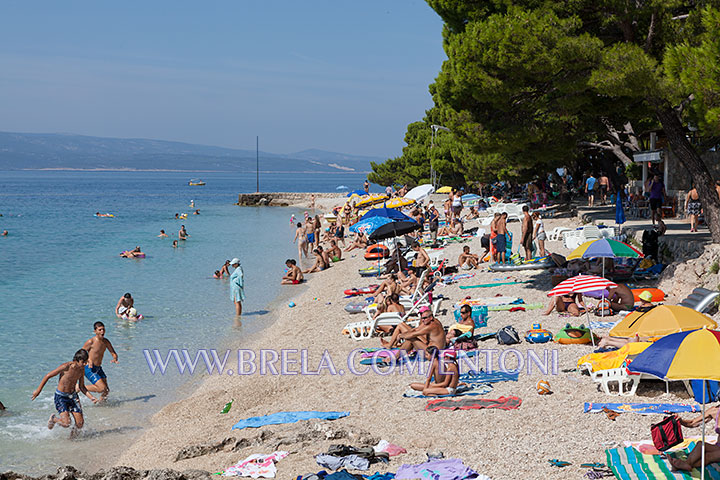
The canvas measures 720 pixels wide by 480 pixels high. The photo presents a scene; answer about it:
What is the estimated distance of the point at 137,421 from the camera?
9969 mm

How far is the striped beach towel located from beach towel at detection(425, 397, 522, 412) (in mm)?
1799

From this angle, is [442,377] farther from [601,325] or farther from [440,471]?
[601,325]

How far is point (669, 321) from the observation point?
8.01 meters

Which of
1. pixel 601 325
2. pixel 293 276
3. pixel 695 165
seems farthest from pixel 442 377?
pixel 293 276

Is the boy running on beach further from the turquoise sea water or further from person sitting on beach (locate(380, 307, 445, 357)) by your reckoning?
person sitting on beach (locate(380, 307, 445, 357))

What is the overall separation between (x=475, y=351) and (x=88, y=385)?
605 centimetres

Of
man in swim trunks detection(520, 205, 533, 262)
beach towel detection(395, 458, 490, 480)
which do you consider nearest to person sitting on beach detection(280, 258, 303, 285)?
man in swim trunks detection(520, 205, 533, 262)

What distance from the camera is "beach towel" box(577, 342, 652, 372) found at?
8.01m

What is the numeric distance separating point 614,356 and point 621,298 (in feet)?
12.7

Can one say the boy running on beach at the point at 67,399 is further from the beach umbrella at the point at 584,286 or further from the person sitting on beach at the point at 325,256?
the person sitting on beach at the point at 325,256

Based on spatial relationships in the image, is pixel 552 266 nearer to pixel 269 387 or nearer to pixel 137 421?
pixel 269 387

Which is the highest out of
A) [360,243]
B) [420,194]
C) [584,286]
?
[420,194]

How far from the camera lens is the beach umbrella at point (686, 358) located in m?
5.11

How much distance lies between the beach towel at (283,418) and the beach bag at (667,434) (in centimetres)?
376
